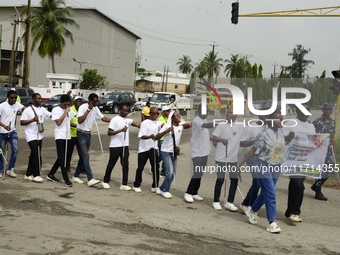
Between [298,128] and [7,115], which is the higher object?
[298,128]

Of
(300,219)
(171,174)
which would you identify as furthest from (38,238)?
(300,219)

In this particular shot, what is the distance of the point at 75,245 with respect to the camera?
5.00m

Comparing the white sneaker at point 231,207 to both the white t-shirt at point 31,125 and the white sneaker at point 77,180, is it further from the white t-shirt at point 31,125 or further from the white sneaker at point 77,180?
the white t-shirt at point 31,125

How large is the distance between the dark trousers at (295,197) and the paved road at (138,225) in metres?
0.25

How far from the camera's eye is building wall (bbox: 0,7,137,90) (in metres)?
57.2

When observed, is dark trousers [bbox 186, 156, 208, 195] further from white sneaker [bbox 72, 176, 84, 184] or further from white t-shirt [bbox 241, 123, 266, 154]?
white sneaker [bbox 72, 176, 84, 184]

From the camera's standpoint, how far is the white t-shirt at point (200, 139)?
7.74m

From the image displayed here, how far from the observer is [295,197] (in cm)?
695

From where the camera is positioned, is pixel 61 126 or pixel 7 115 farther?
pixel 7 115

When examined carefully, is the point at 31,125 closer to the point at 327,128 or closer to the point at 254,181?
the point at 254,181

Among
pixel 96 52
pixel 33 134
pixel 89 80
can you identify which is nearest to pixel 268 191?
pixel 33 134

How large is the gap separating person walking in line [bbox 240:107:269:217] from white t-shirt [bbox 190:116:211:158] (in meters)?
0.73

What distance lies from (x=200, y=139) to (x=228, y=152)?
64 centimetres

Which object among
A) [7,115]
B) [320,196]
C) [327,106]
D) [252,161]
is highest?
[327,106]
